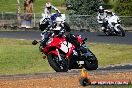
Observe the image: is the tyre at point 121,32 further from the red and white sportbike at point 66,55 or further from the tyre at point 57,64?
the tyre at point 57,64

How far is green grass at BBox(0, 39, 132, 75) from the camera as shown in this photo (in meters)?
19.4

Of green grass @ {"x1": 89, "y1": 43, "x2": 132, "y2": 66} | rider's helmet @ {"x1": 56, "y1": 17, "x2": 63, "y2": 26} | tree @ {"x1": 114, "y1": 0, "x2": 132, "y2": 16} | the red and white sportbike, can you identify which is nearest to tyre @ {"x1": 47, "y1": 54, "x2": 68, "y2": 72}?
the red and white sportbike

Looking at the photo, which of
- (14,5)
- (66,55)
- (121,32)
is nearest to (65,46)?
(66,55)

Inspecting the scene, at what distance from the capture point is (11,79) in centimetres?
1166

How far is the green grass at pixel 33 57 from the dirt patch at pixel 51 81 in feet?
20.6

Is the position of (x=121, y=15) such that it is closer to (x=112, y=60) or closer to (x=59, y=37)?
(x=112, y=60)

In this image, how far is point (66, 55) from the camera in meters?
15.0

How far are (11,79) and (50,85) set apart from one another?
0.95 metres

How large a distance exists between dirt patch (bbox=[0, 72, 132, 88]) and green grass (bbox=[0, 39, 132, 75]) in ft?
20.6

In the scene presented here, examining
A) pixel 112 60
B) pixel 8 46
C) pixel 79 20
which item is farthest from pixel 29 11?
pixel 112 60

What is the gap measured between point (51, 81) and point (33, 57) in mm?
10233

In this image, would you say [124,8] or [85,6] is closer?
[124,8]

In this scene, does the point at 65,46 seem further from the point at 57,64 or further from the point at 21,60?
the point at 21,60

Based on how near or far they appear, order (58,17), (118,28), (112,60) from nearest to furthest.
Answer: (58,17)
(112,60)
(118,28)
